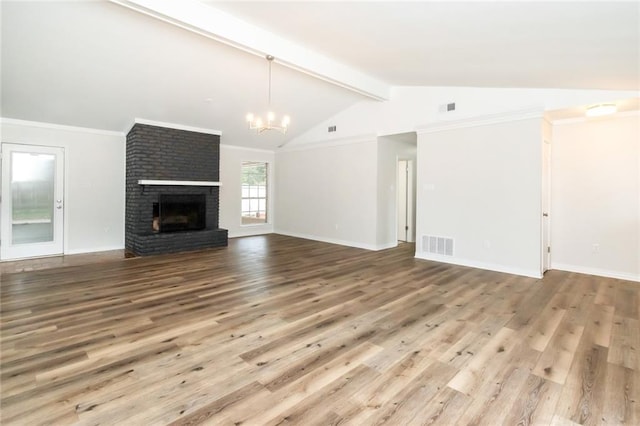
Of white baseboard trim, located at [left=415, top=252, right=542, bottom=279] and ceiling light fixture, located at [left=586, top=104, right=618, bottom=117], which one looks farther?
white baseboard trim, located at [left=415, top=252, right=542, bottom=279]

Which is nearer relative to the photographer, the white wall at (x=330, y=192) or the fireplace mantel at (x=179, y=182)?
the fireplace mantel at (x=179, y=182)

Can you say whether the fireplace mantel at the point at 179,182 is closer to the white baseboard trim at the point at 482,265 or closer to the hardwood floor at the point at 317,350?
the hardwood floor at the point at 317,350

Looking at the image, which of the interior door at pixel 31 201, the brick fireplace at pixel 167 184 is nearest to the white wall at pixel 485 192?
the brick fireplace at pixel 167 184

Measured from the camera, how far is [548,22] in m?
2.52

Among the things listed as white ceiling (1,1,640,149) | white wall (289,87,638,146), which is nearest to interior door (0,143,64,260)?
white ceiling (1,1,640,149)

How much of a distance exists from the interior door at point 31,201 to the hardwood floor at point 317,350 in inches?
75.5

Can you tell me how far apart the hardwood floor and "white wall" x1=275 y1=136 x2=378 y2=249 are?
112 inches

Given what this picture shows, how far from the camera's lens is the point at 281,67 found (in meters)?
5.29

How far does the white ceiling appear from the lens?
271cm

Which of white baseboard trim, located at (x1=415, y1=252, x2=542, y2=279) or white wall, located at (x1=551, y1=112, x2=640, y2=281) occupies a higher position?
white wall, located at (x1=551, y1=112, x2=640, y2=281)

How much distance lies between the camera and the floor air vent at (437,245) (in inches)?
230

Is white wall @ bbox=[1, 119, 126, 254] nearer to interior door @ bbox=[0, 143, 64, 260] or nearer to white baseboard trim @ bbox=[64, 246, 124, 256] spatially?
Answer: white baseboard trim @ bbox=[64, 246, 124, 256]

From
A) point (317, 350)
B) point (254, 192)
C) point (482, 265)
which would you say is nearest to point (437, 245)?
point (482, 265)

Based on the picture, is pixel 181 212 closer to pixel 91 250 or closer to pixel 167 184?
pixel 167 184
